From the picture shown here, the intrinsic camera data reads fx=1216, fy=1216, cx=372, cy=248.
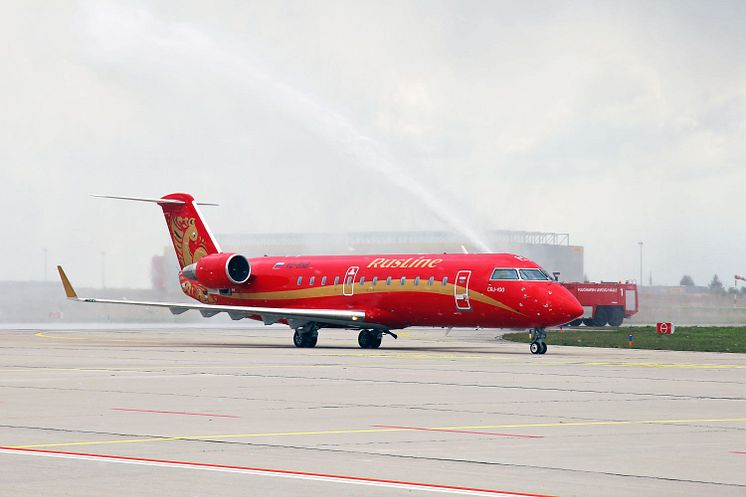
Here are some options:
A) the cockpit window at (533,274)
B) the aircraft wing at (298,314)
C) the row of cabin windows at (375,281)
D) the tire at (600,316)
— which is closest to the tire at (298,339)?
the aircraft wing at (298,314)

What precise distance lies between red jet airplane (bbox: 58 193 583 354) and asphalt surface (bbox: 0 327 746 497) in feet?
25.9

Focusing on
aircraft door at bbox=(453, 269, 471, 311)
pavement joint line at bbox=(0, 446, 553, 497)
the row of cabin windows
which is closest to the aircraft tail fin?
the row of cabin windows

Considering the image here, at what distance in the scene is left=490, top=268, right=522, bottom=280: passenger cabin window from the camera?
151ft

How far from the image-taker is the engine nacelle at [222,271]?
180ft

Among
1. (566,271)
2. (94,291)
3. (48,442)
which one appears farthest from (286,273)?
(566,271)

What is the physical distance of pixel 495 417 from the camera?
21.1 m

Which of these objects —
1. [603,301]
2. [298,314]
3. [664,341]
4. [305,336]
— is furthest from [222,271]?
[603,301]

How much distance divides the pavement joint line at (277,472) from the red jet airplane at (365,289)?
30580 mm

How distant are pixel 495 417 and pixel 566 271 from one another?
316ft

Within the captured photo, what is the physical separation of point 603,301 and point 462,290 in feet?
140

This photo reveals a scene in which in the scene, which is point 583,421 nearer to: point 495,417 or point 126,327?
point 495,417

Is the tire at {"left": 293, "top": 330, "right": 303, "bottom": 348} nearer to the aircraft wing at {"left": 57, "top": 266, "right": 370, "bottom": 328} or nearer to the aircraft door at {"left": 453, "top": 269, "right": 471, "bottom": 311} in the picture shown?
the aircraft wing at {"left": 57, "top": 266, "right": 370, "bottom": 328}

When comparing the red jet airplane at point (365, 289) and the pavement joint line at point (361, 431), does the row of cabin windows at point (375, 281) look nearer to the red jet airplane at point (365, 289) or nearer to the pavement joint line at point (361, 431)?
the red jet airplane at point (365, 289)

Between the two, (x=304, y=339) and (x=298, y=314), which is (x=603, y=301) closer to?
(x=304, y=339)
